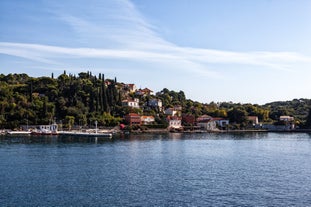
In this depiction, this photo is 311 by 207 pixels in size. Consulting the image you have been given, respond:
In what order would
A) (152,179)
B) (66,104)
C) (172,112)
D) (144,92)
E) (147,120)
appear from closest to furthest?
(152,179) < (66,104) < (147,120) < (172,112) < (144,92)

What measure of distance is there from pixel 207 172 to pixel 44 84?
250 ft

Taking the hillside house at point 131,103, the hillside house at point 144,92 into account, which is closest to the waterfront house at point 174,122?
the hillside house at point 131,103

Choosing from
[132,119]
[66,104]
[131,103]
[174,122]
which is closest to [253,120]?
[174,122]

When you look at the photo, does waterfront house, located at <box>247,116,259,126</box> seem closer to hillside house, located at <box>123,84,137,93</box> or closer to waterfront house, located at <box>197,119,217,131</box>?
waterfront house, located at <box>197,119,217,131</box>

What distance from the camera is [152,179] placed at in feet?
97.6

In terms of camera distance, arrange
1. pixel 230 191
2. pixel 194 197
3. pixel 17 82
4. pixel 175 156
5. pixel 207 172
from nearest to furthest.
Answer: pixel 194 197, pixel 230 191, pixel 207 172, pixel 175 156, pixel 17 82

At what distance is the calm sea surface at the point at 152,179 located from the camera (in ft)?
77.0

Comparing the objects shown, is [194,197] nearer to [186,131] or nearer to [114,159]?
[114,159]

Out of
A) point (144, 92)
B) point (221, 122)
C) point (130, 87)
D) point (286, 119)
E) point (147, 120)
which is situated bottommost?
point (221, 122)

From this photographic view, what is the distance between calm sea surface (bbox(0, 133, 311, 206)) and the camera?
77.0 feet

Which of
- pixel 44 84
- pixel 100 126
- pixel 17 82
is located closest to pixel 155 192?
pixel 100 126

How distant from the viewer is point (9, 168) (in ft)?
111

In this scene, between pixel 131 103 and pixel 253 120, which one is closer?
pixel 131 103

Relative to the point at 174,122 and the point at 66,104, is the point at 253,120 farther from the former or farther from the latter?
the point at 66,104
